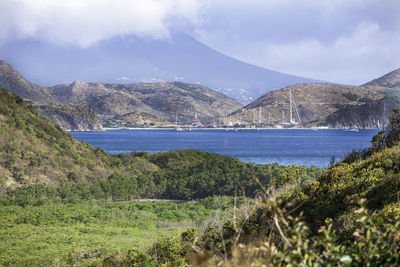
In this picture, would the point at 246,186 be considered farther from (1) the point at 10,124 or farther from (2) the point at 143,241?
(1) the point at 10,124

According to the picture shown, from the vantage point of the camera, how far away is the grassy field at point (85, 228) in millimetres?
9156

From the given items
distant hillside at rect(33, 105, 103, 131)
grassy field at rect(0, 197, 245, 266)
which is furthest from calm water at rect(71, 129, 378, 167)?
distant hillside at rect(33, 105, 103, 131)

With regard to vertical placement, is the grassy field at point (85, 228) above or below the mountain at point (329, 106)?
below

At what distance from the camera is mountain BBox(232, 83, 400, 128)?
470 feet

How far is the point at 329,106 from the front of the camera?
165m

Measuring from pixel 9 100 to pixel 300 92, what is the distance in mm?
157452

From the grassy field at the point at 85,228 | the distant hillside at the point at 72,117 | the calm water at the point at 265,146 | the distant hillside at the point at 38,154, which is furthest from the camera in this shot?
the distant hillside at the point at 72,117

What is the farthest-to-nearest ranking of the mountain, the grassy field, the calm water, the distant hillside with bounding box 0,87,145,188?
the mountain
the calm water
the distant hillside with bounding box 0,87,145,188
the grassy field

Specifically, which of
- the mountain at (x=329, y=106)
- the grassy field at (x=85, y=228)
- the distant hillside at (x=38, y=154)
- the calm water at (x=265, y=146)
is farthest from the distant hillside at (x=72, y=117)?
the grassy field at (x=85, y=228)

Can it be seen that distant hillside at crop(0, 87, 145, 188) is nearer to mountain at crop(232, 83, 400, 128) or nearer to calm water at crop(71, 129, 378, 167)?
calm water at crop(71, 129, 378, 167)

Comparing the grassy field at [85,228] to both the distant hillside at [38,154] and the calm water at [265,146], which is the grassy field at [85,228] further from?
the calm water at [265,146]

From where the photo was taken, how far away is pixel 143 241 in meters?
10.7

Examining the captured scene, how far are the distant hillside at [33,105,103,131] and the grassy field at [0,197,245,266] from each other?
136328 millimetres

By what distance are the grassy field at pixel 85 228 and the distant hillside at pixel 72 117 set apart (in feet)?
447
